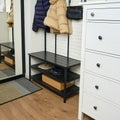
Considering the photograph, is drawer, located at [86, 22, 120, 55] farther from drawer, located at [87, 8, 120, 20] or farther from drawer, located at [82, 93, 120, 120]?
drawer, located at [82, 93, 120, 120]

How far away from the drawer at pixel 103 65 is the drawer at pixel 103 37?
68 millimetres

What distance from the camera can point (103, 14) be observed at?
1.42 meters

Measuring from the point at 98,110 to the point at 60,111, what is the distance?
22.6 inches

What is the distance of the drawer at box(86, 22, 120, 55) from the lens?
53.9 inches

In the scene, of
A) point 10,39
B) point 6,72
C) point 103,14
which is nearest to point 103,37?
point 103,14

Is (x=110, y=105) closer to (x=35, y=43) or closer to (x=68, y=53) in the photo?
(x=68, y=53)

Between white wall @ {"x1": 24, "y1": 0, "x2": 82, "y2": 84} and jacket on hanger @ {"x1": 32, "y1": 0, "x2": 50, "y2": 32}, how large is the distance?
83 mm

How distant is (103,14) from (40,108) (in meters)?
1.37

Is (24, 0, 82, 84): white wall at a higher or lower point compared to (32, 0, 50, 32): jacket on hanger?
lower

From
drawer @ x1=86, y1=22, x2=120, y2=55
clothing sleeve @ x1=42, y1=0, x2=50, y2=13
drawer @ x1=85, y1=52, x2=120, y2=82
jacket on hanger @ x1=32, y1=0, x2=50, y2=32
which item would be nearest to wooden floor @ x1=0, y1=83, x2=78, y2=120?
drawer @ x1=85, y1=52, x2=120, y2=82

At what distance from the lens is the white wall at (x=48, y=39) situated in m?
2.37

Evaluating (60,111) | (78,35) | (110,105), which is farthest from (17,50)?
(110,105)

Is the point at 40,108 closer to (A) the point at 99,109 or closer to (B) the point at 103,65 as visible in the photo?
(A) the point at 99,109

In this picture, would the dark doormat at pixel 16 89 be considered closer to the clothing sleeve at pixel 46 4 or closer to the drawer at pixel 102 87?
the drawer at pixel 102 87
